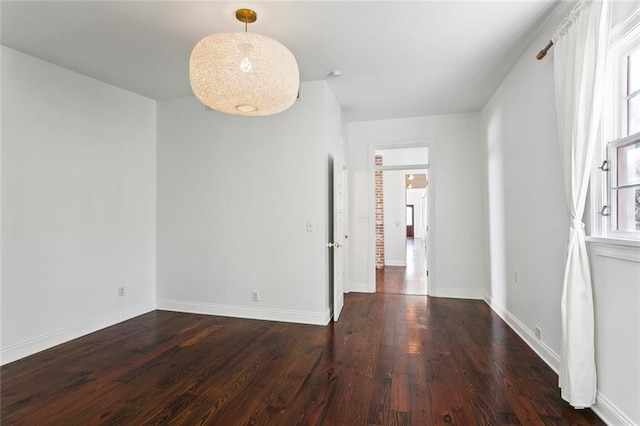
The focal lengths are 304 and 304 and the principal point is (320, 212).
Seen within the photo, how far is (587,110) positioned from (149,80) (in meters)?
4.00

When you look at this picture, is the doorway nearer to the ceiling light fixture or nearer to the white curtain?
the white curtain

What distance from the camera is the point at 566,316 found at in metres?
1.95

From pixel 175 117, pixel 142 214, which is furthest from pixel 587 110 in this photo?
pixel 142 214

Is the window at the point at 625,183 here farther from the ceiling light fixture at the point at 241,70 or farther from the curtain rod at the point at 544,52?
the ceiling light fixture at the point at 241,70

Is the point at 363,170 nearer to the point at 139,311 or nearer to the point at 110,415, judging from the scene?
the point at 139,311

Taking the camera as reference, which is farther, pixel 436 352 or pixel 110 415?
pixel 436 352

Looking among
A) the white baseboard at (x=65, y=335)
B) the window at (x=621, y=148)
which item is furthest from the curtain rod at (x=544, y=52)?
the white baseboard at (x=65, y=335)

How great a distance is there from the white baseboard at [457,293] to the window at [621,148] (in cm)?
288

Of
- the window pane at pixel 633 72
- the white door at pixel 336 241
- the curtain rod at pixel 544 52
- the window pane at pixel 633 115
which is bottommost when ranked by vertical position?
the white door at pixel 336 241

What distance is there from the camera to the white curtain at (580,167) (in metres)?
1.81

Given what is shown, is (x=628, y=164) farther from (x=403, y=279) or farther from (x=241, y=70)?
(x=403, y=279)

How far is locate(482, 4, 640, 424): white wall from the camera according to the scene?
1.68 m

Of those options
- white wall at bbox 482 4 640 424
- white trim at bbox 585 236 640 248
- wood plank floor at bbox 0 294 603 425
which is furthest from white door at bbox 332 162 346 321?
white trim at bbox 585 236 640 248

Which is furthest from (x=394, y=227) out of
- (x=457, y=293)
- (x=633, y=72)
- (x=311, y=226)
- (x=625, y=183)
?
(x=633, y=72)
